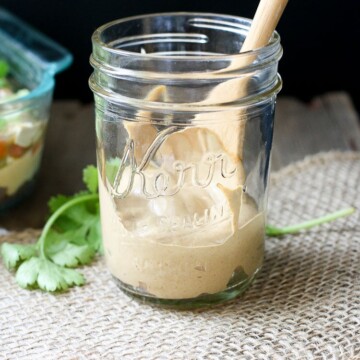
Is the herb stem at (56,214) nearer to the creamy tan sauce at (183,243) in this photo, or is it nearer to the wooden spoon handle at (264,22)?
the creamy tan sauce at (183,243)

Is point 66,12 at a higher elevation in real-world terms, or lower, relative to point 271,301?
higher

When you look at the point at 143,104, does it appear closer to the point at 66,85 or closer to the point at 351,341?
the point at 351,341

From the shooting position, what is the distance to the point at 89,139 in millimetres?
1447

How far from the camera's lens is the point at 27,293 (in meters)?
0.93

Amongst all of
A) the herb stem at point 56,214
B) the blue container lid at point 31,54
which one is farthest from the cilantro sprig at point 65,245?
the blue container lid at point 31,54

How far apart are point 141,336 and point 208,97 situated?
0.27m

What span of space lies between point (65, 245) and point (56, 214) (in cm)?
5

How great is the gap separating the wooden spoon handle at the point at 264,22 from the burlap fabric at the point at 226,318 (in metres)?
0.30

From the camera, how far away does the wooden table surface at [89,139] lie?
1.22m

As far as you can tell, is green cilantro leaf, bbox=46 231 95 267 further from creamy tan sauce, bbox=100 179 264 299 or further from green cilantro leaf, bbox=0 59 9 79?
green cilantro leaf, bbox=0 59 9 79

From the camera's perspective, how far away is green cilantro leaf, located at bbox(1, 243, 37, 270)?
0.97m

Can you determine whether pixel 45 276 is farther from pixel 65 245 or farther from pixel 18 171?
pixel 18 171

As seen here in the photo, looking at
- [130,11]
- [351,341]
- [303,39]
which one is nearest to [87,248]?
[351,341]

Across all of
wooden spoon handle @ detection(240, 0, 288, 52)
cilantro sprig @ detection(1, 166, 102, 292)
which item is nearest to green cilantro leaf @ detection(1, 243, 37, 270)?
cilantro sprig @ detection(1, 166, 102, 292)
